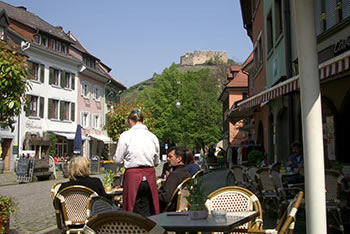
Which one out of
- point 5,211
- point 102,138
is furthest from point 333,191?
point 102,138

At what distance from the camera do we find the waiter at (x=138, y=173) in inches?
204

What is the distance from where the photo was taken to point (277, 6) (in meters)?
15.6

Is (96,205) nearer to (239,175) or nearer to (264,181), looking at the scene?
(264,181)

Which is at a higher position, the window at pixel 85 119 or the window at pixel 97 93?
the window at pixel 97 93

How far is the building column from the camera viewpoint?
3.20 metres

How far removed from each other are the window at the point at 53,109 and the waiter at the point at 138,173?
3303 centimetres

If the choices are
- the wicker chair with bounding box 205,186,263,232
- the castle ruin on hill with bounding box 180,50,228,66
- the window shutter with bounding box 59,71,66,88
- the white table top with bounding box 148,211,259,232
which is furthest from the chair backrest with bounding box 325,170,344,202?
the castle ruin on hill with bounding box 180,50,228,66

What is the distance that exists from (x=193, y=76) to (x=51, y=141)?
2916cm

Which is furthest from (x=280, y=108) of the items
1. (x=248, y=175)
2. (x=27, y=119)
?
(x=27, y=119)

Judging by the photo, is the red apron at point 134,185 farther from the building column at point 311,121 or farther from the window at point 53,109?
the window at point 53,109

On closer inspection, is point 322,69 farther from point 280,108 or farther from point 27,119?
point 27,119

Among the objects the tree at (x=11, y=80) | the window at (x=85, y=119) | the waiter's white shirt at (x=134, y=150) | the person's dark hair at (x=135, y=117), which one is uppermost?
the window at (x=85, y=119)

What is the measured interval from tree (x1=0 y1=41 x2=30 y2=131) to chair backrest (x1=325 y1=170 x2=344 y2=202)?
14.7 ft

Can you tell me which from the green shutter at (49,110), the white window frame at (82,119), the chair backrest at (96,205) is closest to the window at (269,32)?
the chair backrest at (96,205)
